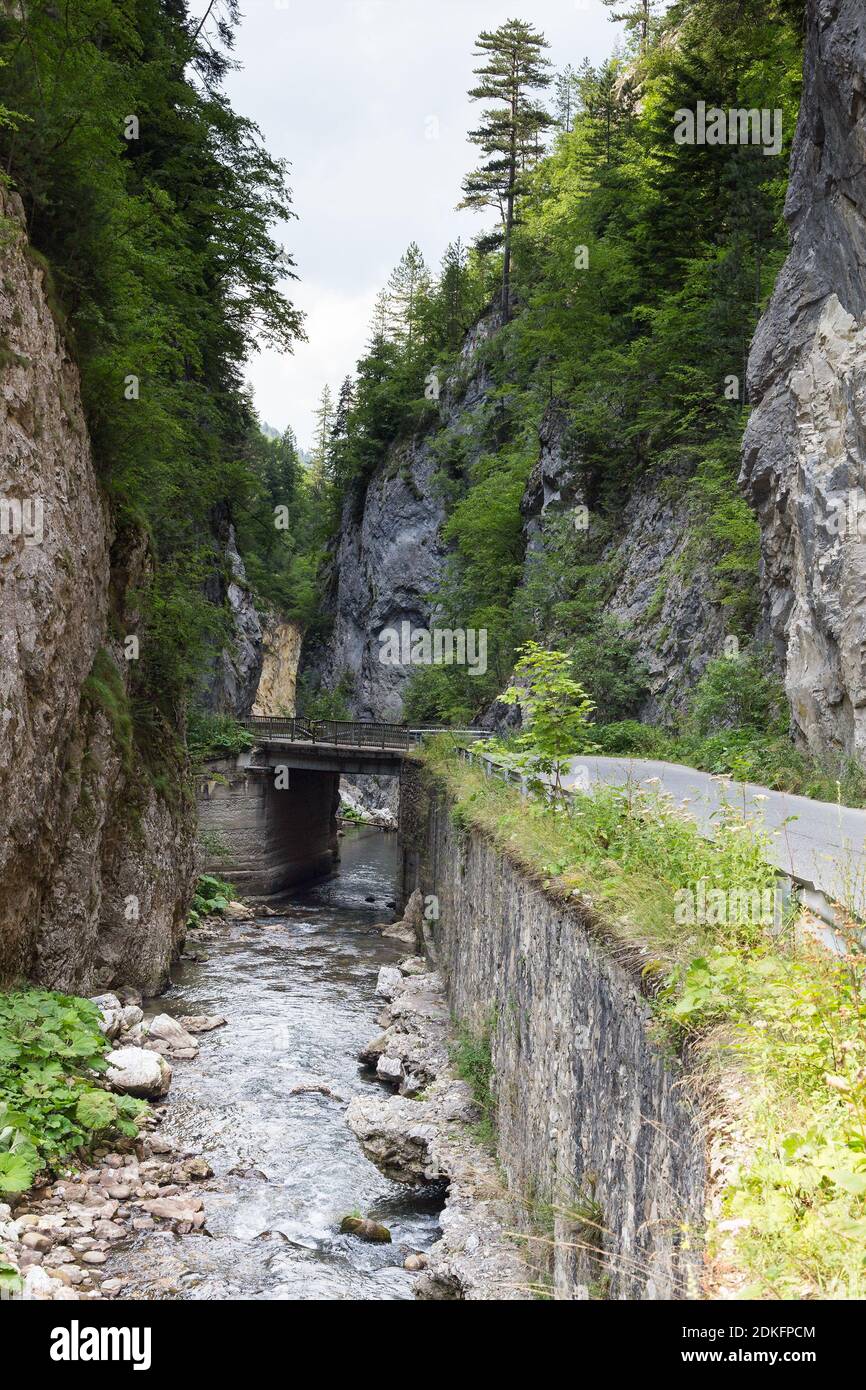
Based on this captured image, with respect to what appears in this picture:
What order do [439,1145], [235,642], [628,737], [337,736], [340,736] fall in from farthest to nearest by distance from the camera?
[235,642], [340,736], [337,736], [628,737], [439,1145]

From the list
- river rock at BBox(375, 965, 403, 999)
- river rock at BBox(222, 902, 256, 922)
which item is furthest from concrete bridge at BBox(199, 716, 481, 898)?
river rock at BBox(375, 965, 403, 999)

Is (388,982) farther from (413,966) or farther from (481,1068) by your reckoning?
(481,1068)

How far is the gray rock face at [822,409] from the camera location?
12.4m

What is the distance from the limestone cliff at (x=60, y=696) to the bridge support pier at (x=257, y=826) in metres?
11.9

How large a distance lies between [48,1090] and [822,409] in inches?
545

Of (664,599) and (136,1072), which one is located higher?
(664,599)

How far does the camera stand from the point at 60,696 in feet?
40.7

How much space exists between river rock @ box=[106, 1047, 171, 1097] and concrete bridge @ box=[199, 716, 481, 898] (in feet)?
53.5

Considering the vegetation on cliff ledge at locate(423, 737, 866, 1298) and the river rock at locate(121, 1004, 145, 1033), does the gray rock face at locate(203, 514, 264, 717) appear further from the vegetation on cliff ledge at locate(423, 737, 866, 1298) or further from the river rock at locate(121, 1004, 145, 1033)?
the vegetation on cliff ledge at locate(423, 737, 866, 1298)

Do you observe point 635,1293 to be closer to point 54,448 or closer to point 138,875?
point 54,448

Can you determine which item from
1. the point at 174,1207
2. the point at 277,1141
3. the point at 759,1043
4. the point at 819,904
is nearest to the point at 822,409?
the point at 819,904

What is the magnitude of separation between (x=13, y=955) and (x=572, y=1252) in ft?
27.1

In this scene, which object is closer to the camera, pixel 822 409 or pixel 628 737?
pixel 822 409

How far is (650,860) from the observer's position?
245 inches
